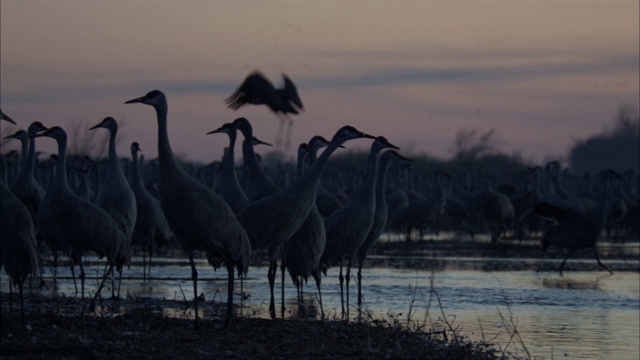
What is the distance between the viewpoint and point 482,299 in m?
15.1

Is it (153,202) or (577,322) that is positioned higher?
(153,202)

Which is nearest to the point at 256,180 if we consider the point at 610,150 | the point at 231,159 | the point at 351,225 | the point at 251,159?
the point at 251,159

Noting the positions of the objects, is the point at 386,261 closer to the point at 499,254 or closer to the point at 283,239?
the point at 499,254

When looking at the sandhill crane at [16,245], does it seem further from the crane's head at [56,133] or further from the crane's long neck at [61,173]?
the crane's head at [56,133]

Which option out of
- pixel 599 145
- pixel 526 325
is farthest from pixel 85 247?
pixel 599 145

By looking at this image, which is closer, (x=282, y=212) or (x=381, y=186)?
(x=282, y=212)

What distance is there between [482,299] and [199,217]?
584 centimetres

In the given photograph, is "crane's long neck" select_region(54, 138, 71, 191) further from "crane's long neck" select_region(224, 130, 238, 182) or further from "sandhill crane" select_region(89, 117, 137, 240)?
"crane's long neck" select_region(224, 130, 238, 182)

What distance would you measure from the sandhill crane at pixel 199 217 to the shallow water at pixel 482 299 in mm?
1335

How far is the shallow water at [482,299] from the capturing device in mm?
11508

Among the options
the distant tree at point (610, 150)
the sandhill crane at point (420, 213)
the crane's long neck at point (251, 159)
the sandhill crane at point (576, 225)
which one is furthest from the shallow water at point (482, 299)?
the distant tree at point (610, 150)

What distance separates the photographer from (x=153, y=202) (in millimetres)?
16891

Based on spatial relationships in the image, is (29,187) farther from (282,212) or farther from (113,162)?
(282,212)

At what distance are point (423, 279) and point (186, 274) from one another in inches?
139
